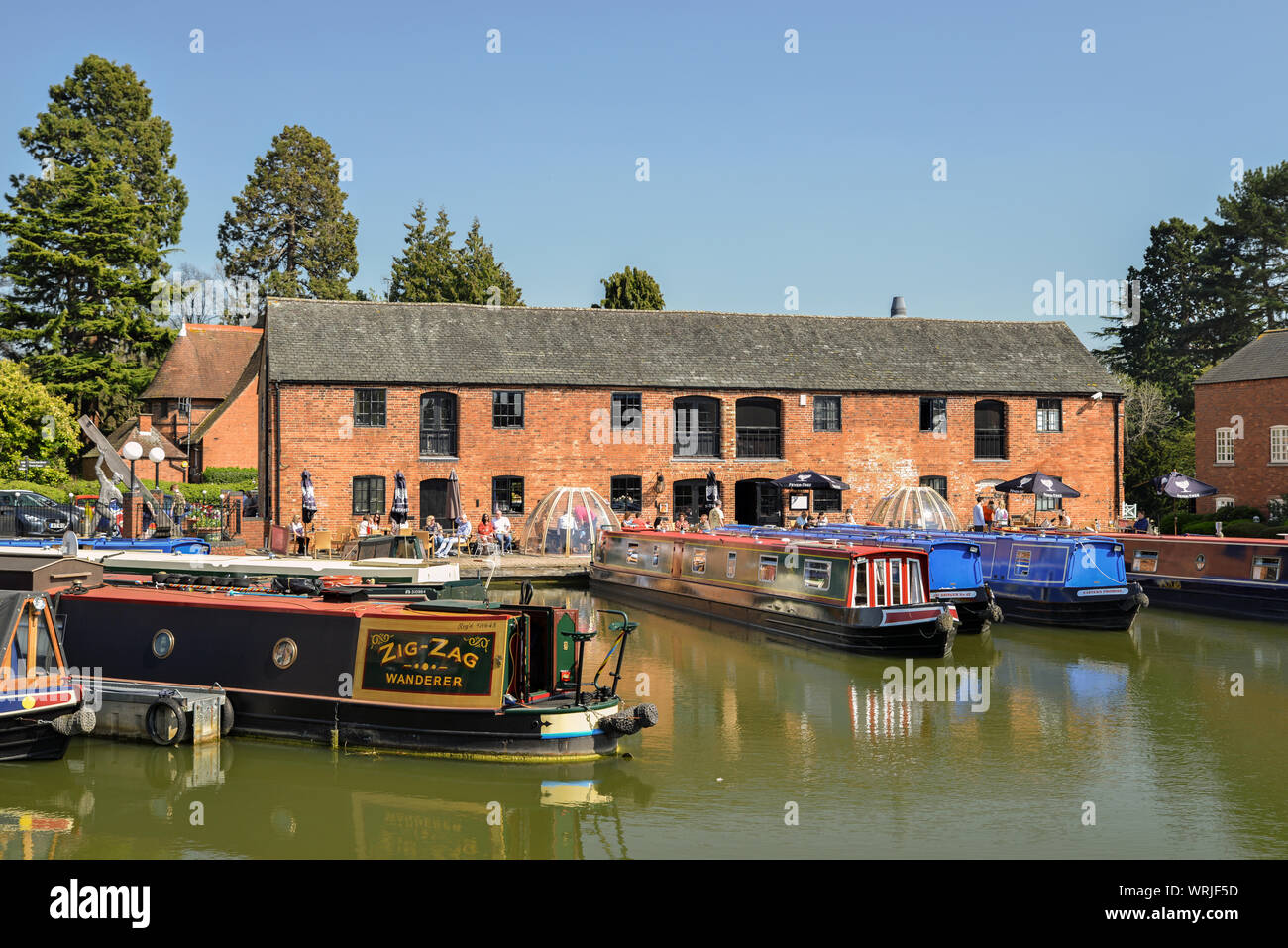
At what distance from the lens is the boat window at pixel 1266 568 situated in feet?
76.8

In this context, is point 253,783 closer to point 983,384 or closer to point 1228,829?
point 1228,829

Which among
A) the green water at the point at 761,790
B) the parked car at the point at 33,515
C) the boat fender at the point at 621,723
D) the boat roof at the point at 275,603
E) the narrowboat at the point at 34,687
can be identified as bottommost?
the green water at the point at 761,790

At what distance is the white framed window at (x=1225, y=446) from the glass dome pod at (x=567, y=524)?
22841mm

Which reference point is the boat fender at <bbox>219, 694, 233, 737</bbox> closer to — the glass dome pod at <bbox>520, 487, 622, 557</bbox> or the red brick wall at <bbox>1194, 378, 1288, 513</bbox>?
the glass dome pod at <bbox>520, 487, 622, 557</bbox>

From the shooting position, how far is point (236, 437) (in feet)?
138

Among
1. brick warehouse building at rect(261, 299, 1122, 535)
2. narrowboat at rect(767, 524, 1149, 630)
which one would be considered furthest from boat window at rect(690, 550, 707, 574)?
Result: brick warehouse building at rect(261, 299, 1122, 535)

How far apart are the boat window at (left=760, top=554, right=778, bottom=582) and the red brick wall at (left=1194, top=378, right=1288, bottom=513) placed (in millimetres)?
23887

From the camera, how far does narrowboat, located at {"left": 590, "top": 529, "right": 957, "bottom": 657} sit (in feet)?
Answer: 61.4

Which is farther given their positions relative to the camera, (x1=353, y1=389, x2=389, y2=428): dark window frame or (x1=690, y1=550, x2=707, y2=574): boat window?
(x1=353, y1=389, x2=389, y2=428): dark window frame

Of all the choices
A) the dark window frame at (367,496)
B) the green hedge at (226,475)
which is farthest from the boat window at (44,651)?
the green hedge at (226,475)

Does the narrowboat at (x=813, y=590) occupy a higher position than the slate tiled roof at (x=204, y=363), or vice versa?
the slate tiled roof at (x=204, y=363)

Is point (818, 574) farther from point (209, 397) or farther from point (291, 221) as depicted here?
point (291, 221)

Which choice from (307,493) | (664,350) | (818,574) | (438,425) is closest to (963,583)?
(818,574)

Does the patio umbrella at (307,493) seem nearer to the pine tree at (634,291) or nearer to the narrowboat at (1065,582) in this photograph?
the narrowboat at (1065,582)
